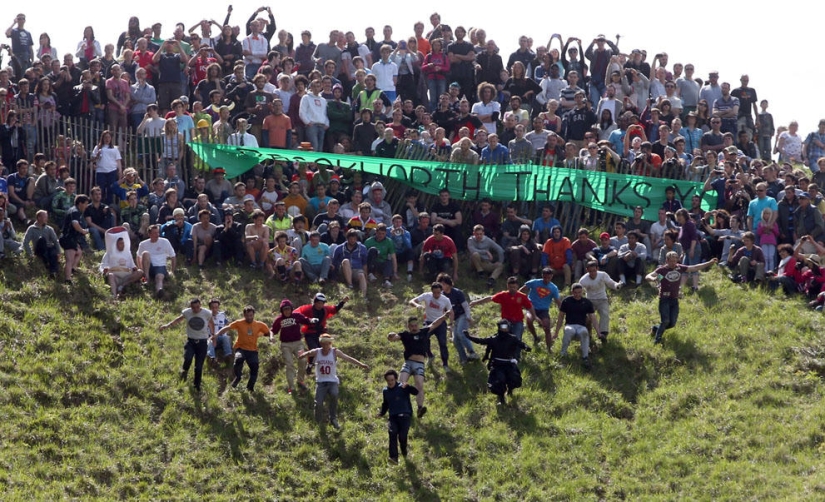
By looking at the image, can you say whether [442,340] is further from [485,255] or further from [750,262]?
[750,262]

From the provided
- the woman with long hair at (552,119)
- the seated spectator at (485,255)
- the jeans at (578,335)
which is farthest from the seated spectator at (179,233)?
the woman with long hair at (552,119)

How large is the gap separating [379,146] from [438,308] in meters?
6.76

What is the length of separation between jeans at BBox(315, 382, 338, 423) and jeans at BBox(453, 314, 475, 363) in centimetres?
254

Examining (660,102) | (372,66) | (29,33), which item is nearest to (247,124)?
(372,66)

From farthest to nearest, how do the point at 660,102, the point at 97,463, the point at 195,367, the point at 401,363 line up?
the point at 660,102
the point at 401,363
the point at 195,367
the point at 97,463

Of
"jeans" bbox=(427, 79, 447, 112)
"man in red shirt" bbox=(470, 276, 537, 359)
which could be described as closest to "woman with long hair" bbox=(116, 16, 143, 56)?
"jeans" bbox=(427, 79, 447, 112)

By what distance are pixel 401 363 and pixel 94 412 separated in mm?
5153

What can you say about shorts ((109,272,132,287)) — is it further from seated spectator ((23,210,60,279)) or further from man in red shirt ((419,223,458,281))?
man in red shirt ((419,223,458,281))

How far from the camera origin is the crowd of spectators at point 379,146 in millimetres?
23625

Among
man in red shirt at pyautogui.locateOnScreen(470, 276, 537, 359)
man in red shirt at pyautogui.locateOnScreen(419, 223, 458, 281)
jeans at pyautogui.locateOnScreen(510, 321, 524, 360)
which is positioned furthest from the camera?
man in red shirt at pyautogui.locateOnScreen(419, 223, 458, 281)

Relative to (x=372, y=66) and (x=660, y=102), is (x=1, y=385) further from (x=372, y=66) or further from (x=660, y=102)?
(x=660, y=102)

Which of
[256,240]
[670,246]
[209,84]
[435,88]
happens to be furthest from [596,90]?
[256,240]

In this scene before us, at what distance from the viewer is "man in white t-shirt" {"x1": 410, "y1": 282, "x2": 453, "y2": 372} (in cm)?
2064

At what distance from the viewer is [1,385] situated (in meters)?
19.5
